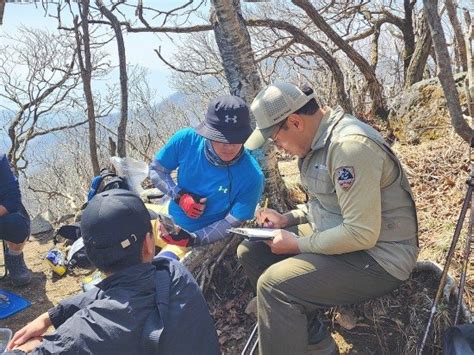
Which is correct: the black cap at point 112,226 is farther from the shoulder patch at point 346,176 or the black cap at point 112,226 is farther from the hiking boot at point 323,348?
the hiking boot at point 323,348

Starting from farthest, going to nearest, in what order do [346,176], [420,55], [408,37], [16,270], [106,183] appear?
[408,37]
[420,55]
[16,270]
[106,183]
[346,176]

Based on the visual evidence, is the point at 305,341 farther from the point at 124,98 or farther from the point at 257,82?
the point at 124,98

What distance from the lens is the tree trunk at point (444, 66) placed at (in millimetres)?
2033

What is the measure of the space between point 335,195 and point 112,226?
117 centimetres

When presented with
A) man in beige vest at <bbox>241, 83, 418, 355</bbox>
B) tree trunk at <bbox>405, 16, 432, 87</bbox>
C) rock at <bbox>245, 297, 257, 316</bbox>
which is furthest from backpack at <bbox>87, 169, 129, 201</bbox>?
tree trunk at <bbox>405, 16, 432, 87</bbox>

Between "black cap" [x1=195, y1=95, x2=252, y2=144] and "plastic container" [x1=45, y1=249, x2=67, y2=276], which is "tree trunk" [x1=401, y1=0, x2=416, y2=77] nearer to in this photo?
"black cap" [x1=195, y1=95, x2=252, y2=144]

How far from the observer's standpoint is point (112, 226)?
171 centimetres

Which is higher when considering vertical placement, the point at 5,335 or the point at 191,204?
the point at 191,204

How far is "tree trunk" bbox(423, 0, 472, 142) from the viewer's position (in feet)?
6.67

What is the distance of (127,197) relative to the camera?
1.79m

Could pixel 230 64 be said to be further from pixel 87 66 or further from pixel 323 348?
pixel 87 66

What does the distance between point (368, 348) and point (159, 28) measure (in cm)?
393

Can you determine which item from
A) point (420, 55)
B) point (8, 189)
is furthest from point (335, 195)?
point (420, 55)

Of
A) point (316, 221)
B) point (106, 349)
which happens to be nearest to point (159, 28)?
point (316, 221)
